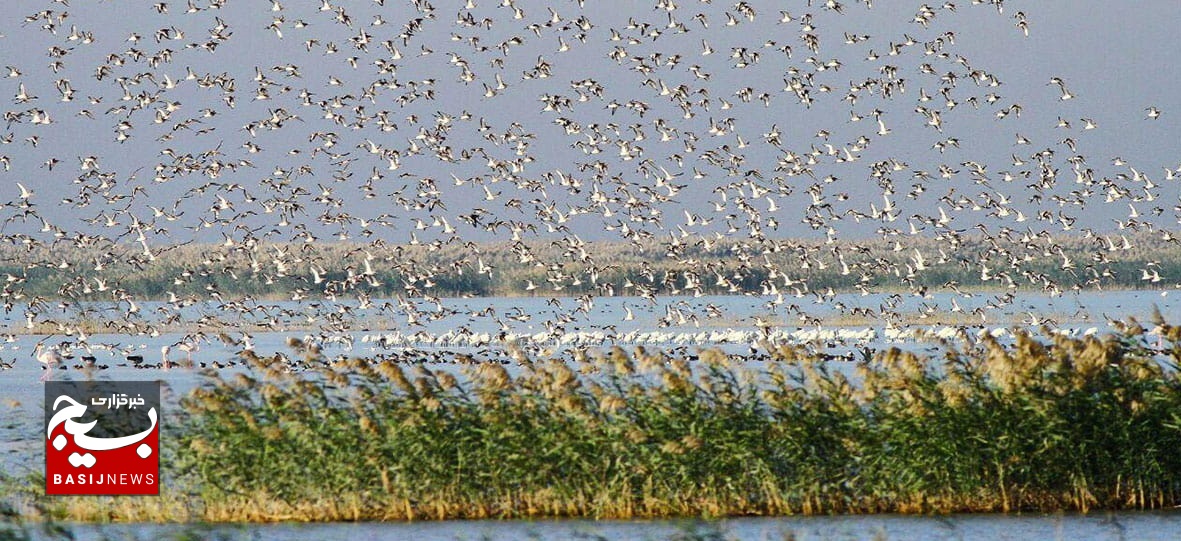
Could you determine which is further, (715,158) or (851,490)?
(715,158)

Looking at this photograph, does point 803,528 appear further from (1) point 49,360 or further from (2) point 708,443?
(1) point 49,360

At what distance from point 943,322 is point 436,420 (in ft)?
144

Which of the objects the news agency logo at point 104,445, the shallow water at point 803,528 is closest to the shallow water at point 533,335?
the news agency logo at point 104,445

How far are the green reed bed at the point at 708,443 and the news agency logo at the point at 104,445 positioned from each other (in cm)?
79

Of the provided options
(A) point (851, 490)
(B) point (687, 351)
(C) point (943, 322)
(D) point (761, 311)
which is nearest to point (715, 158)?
(B) point (687, 351)

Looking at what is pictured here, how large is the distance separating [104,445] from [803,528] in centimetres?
864

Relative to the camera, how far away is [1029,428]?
1941 centimetres

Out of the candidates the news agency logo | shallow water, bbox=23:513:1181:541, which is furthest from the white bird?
shallow water, bbox=23:513:1181:541

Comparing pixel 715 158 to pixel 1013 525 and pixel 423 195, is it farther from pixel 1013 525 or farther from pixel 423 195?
pixel 1013 525

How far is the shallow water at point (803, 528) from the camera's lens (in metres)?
18.6

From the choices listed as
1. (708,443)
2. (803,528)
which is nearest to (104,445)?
(708,443)

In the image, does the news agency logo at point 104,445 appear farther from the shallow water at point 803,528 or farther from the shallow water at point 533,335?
the shallow water at point 533,335

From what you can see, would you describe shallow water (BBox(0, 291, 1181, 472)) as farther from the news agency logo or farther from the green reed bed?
the green reed bed

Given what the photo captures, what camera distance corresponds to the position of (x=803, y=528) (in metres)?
19.1
